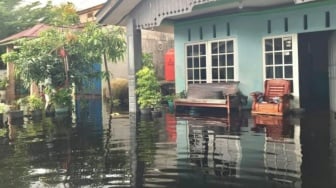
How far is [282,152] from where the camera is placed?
20.2 feet

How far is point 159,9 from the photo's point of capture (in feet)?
37.2

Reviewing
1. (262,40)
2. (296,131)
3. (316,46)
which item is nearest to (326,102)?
(316,46)

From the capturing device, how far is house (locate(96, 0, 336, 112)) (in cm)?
1097

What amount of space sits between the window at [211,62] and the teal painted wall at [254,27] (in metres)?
0.23

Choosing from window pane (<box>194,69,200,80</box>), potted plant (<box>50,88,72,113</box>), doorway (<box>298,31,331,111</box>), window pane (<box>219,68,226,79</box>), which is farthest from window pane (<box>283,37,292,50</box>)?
potted plant (<box>50,88,72,113</box>)

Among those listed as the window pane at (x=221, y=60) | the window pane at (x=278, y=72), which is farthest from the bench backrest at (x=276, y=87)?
the window pane at (x=221, y=60)

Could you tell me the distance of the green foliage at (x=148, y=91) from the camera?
11.7 metres

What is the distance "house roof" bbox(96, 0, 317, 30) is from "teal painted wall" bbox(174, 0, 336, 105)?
0.20 meters

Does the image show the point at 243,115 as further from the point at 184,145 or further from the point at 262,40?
the point at 184,145

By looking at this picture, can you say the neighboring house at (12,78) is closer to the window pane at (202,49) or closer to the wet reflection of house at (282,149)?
the window pane at (202,49)

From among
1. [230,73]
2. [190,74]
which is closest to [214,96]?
[230,73]

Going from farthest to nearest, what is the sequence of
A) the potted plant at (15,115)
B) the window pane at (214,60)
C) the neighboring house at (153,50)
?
1. the neighboring house at (153,50)
2. the window pane at (214,60)
3. the potted plant at (15,115)

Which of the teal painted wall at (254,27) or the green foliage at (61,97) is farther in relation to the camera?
the green foliage at (61,97)

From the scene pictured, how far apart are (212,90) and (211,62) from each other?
127cm
